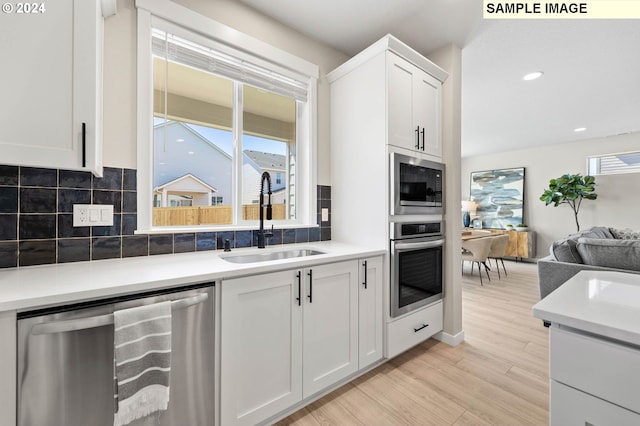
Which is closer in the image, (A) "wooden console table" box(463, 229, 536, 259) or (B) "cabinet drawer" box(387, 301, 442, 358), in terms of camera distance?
(B) "cabinet drawer" box(387, 301, 442, 358)

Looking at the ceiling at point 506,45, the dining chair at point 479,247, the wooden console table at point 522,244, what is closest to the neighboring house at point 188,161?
the ceiling at point 506,45

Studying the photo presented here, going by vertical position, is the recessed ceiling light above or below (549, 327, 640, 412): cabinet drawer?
above

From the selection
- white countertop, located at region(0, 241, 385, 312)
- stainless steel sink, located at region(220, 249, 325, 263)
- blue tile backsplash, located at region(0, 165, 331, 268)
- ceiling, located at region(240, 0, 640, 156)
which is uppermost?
ceiling, located at region(240, 0, 640, 156)

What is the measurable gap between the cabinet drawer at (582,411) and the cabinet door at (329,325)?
1078mm

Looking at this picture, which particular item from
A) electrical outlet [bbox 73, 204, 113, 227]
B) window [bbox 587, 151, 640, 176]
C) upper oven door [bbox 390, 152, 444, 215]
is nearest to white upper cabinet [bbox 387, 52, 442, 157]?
upper oven door [bbox 390, 152, 444, 215]

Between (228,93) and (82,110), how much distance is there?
112cm

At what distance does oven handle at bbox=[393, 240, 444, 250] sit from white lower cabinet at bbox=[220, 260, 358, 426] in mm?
409


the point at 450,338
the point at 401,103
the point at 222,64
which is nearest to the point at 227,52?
the point at 222,64

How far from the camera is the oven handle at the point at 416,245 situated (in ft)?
6.55

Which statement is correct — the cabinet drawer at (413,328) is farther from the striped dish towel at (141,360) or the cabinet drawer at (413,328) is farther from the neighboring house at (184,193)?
the neighboring house at (184,193)

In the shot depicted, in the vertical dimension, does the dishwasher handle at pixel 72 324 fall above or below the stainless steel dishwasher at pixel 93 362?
above

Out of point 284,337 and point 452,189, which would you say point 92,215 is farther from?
point 452,189

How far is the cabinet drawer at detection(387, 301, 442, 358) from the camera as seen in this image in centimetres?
199

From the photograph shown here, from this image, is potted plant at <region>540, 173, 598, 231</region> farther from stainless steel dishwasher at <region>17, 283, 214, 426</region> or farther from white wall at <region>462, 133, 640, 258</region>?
stainless steel dishwasher at <region>17, 283, 214, 426</region>
